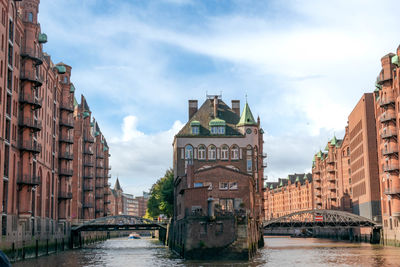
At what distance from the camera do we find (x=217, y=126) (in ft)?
308

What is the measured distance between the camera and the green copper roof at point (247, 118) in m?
93.2

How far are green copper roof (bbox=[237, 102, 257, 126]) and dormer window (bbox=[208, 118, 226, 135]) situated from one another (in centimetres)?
293

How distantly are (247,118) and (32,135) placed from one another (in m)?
41.6

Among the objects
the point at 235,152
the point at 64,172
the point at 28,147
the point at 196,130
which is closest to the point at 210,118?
the point at 196,130

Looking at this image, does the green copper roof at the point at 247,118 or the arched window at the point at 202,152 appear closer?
the arched window at the point at 202,152

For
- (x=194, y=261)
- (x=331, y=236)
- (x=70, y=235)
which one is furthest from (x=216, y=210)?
(x=331, y=236)

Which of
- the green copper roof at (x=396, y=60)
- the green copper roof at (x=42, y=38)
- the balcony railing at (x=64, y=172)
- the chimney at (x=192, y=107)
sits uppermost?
the green copper roof at (x=42, y=38)

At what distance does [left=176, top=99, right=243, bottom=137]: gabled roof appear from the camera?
308 ft

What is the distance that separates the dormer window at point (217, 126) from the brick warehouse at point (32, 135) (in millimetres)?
23788

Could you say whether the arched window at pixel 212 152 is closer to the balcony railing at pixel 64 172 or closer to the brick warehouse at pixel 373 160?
the balcony railing at pixel 64 172

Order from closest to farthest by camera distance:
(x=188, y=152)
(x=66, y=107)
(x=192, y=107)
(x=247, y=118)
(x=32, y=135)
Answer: (x=32, y=135), (x=66, y=107), (x=188, y=152), (x=247, y=118), (x=192, y=107)

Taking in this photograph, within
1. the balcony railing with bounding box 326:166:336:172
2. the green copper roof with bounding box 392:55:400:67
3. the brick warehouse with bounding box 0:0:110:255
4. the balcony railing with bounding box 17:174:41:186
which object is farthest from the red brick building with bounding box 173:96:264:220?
the balcony railing with bounding box 326:166:336:172

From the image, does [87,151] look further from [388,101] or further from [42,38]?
[388,101]

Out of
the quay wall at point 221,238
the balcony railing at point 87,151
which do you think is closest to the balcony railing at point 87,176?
the balcony railing at point 87,151
